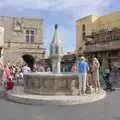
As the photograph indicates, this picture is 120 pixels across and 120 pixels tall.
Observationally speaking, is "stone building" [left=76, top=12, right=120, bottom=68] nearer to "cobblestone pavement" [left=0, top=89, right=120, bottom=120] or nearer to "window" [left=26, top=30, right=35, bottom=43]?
"window" [left=26, top=30, right=35, bottom=43]

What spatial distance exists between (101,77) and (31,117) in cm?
1052

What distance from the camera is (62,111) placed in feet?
36.5

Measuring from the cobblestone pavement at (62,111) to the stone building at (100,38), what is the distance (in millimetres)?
24736

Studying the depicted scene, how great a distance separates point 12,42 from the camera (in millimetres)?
46844

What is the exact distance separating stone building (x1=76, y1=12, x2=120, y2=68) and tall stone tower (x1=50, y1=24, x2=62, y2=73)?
2084 cm

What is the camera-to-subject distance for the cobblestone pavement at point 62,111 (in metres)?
9.99

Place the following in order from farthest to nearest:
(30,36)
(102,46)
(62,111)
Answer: (30,36) < (102,46) < (62,111)

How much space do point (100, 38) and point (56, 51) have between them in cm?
2510

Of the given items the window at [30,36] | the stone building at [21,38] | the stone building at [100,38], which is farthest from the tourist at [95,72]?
the window at [30,36]

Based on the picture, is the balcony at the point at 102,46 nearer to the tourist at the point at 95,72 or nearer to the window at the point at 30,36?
the window at the point at 30,36

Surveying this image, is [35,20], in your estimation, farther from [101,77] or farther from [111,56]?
[101,77]

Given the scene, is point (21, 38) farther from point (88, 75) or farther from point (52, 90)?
point (52, 90)

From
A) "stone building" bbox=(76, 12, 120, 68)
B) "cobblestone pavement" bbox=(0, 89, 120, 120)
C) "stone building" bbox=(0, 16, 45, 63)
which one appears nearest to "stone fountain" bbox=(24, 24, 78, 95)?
"cobblestone pavement" bbox=(0, 89, 120, 120)

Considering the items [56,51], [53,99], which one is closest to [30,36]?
[56,51]
